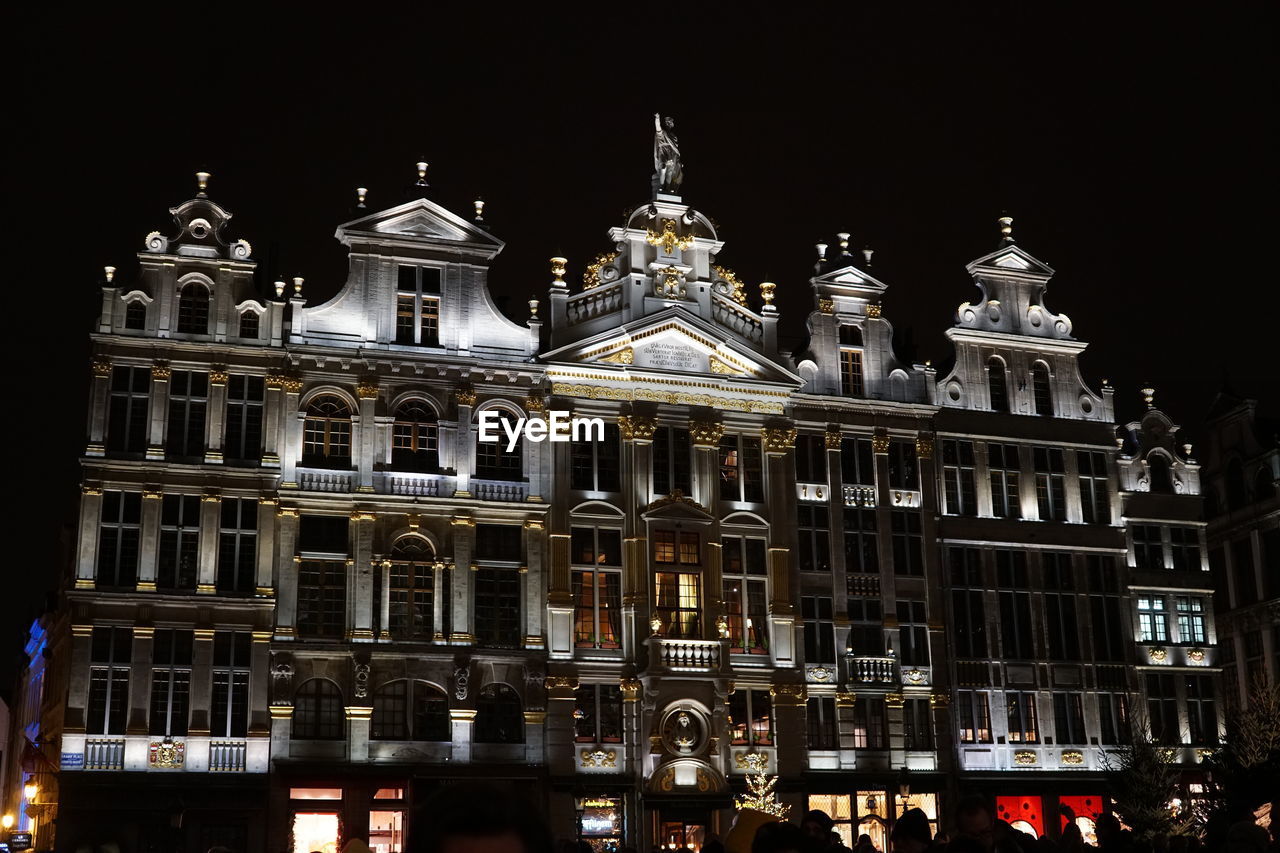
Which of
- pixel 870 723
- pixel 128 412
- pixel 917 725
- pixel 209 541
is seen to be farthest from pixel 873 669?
pixel 128 412

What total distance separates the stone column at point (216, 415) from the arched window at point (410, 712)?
773 centimetres

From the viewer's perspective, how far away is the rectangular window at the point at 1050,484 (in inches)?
1964

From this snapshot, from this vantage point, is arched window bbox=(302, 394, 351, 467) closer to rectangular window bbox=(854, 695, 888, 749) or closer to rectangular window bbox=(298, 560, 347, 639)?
rectangular window bbox=(298, 560, 347, 639)

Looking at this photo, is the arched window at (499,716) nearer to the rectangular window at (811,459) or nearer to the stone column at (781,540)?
the stone column at (781,540)

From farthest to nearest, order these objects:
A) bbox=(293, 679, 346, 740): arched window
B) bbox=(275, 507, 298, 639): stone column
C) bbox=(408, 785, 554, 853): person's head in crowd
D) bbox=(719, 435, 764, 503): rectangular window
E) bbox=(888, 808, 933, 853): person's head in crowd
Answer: bbox=(719, 435, 764, 503): rectangular window
bbox=(275, 507, 298, 639): stone column
bbox=(293, 679, 346, 740): arched window
bbox=(888, 808, 933, 853): person's head in crowd
bbox=(408, 785, 554, 853): person's head in crowd

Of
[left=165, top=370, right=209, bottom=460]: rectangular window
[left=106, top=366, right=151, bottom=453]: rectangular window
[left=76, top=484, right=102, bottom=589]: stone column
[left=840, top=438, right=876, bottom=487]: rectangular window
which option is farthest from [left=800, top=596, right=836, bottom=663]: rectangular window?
[left=76, top=484, right=102, bottom=589]: stone column

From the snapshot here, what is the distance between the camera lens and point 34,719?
192 ft

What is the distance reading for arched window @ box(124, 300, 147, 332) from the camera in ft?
139

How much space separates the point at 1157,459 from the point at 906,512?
10058mm

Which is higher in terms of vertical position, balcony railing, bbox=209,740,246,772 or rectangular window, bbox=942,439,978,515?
rectangular window, bbox=942,439,978,515

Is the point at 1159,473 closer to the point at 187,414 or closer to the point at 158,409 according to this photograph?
the point at 187,414

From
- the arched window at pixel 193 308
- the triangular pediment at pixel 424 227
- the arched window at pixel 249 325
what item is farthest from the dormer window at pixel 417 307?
the arched window at pixel 193 308

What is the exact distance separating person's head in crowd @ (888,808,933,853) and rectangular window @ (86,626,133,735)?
1250 inches

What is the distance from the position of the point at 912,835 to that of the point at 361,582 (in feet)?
105
